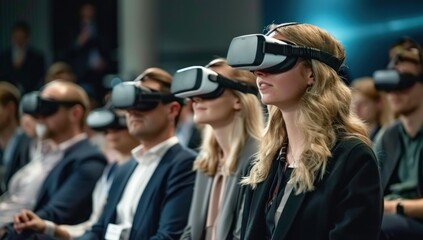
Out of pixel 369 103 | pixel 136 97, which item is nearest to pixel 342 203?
pixel 136 97

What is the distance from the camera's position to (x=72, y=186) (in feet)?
14.8

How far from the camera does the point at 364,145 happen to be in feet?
8.19

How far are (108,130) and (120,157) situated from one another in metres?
0.19

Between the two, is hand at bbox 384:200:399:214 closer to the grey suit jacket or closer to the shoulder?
the grey suit jacket

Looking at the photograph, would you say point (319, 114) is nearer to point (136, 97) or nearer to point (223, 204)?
point (223, 204)

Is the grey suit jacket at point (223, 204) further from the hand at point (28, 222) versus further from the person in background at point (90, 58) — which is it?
the person in background at point (90, 58)

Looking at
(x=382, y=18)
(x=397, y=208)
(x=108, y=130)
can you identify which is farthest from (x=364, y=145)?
(x=382, y=18)

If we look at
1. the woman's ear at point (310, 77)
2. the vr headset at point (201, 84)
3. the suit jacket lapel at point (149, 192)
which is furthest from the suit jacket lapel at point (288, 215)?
the suit jacket lapel at point (149, 192)

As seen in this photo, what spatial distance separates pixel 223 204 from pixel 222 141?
0.28 m

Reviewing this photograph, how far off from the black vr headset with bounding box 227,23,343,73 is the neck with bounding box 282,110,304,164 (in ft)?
0.46

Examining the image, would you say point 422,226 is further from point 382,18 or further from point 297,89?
point 382,18

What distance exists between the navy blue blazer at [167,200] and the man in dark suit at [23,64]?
4.61 metres

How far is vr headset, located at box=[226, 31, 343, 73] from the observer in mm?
2570

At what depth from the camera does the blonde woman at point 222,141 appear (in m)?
3.48
